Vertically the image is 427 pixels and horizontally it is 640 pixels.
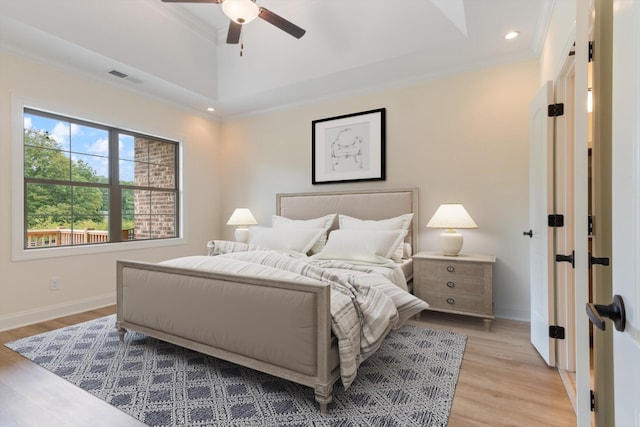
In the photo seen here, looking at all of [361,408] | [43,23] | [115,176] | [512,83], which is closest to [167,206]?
[115,176]

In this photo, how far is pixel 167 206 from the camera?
4723mm

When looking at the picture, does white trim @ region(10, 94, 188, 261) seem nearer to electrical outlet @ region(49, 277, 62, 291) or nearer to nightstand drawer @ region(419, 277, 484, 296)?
electrical outlet @ region(49, 277, 62, 291)

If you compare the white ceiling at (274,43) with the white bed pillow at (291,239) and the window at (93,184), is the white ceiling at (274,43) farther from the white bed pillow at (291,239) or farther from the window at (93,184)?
the white bed pillow at (291,239)

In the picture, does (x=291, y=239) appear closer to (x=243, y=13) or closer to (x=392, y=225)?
(x=392, y=225)

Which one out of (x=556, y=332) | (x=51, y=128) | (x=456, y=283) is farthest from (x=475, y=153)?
(x=51, y=128)

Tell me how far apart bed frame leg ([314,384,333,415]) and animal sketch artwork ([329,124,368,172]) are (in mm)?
2875

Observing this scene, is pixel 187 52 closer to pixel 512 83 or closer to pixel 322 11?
pixel 322 11

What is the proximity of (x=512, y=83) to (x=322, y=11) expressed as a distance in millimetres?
2178

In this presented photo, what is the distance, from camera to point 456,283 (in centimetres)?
301

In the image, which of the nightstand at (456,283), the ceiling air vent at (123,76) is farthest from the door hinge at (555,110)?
the ceiling air vent at (123,76)

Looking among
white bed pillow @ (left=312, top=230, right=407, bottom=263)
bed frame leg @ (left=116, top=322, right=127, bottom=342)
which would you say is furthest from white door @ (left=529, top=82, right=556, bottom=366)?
bed frame leg @ (left=116, top=322, right=127, bottom=342)

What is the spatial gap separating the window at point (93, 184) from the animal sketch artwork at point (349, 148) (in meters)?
2.44

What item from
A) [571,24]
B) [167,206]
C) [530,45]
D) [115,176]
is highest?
[530,45]

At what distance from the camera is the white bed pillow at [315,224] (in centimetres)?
371
